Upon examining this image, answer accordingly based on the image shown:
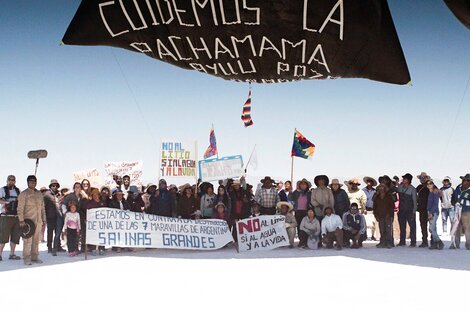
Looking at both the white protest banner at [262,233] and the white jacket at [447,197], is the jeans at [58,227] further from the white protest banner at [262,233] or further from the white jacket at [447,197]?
the white jacket at [447,197]

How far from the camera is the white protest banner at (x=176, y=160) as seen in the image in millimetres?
15266

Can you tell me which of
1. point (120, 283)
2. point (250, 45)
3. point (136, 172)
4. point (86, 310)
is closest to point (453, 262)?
point (120, 283)

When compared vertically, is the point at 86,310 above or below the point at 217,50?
below

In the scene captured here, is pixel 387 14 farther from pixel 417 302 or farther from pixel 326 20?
pixel 417 302

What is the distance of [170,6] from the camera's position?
6.53 feet

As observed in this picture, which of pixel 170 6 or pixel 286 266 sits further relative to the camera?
pixel 286 266

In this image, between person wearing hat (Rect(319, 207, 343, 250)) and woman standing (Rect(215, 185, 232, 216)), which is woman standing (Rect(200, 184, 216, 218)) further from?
person wearing hat (Rect(319, 207, 343, 250))

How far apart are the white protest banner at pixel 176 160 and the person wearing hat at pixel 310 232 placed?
3466mm

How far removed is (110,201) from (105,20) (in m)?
11.1

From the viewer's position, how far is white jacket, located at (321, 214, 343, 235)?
13.4 metres

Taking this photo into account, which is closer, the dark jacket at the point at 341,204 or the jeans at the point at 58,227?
the jeans at the point at 58,227

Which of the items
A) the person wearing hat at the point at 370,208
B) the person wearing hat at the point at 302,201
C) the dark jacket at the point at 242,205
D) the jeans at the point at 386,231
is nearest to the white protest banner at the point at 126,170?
the dark jacket at the point at 242,205

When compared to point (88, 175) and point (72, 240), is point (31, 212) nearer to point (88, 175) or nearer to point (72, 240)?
point (72, 240)

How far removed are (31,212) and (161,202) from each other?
11.9ft
